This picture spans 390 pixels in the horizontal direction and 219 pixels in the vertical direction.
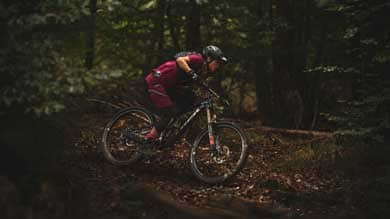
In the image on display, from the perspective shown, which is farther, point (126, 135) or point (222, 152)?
point (126, 135)

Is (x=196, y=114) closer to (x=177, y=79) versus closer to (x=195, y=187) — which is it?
(x=177, y=79)

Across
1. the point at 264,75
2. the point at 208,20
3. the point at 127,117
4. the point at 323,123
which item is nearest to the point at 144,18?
the point at 208,20

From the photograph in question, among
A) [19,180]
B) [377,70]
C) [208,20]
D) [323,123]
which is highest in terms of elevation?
[208,20]

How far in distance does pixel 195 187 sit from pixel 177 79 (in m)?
1.63

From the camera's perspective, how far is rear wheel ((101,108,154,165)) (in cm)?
914

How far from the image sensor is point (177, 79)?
876 cm

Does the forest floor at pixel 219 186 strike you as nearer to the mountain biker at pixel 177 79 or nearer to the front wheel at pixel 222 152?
the front wheel at pixel 222 152

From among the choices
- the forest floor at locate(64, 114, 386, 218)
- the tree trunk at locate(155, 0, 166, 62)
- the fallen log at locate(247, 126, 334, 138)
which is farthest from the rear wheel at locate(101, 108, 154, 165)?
the fallen log at locate(247, 126, 334, 138)

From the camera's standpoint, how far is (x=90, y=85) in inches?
264

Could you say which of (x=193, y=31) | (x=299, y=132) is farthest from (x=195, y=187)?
(x=193, y=31)

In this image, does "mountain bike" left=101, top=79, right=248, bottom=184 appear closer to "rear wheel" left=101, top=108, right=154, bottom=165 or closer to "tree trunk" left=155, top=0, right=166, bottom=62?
"rear wheel" left=101, top=108, right=154, bottom=165

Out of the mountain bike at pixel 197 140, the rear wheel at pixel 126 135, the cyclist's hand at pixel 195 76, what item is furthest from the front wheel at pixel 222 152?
the rear wheel at pixel 126 135

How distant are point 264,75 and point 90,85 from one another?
8.33m

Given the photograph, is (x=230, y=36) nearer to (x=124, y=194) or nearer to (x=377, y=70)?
(x=377, y=70)
